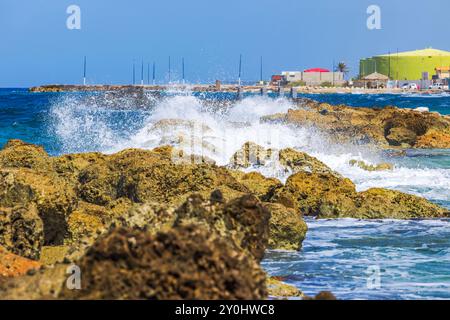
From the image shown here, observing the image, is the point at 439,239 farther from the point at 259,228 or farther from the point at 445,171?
the point at 445,171

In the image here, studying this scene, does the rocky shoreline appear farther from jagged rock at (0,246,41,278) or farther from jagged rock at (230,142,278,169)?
jagged rock at (230,142,278,169)

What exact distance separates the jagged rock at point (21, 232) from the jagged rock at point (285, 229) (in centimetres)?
255

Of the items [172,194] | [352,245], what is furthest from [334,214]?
[172,194]

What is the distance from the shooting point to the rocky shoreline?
10.2 feet

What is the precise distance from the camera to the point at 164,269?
308 cm

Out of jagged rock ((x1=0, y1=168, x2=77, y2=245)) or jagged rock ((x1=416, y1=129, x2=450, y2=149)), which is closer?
jagged rock ((x1=0, y1=168, x2=77, y2=245))

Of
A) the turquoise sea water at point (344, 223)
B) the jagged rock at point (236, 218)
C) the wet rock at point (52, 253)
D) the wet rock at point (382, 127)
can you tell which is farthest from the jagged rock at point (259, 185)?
the wet rock at point (382, 127)

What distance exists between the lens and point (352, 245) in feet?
25.8

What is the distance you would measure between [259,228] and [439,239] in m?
4.04

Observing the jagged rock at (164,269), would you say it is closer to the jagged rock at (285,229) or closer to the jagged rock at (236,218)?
the jagged rock at (236,218)

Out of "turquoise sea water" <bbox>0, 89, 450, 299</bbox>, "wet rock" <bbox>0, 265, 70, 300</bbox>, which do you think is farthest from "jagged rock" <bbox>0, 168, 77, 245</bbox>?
"wet rock" <bbox>0, 265, 70, 300</bbox>

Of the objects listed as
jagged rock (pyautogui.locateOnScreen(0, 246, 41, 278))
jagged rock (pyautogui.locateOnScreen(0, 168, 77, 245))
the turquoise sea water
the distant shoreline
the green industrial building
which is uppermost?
the green industrial building

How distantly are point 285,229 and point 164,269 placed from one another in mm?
4359

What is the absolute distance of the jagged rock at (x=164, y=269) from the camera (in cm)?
309
